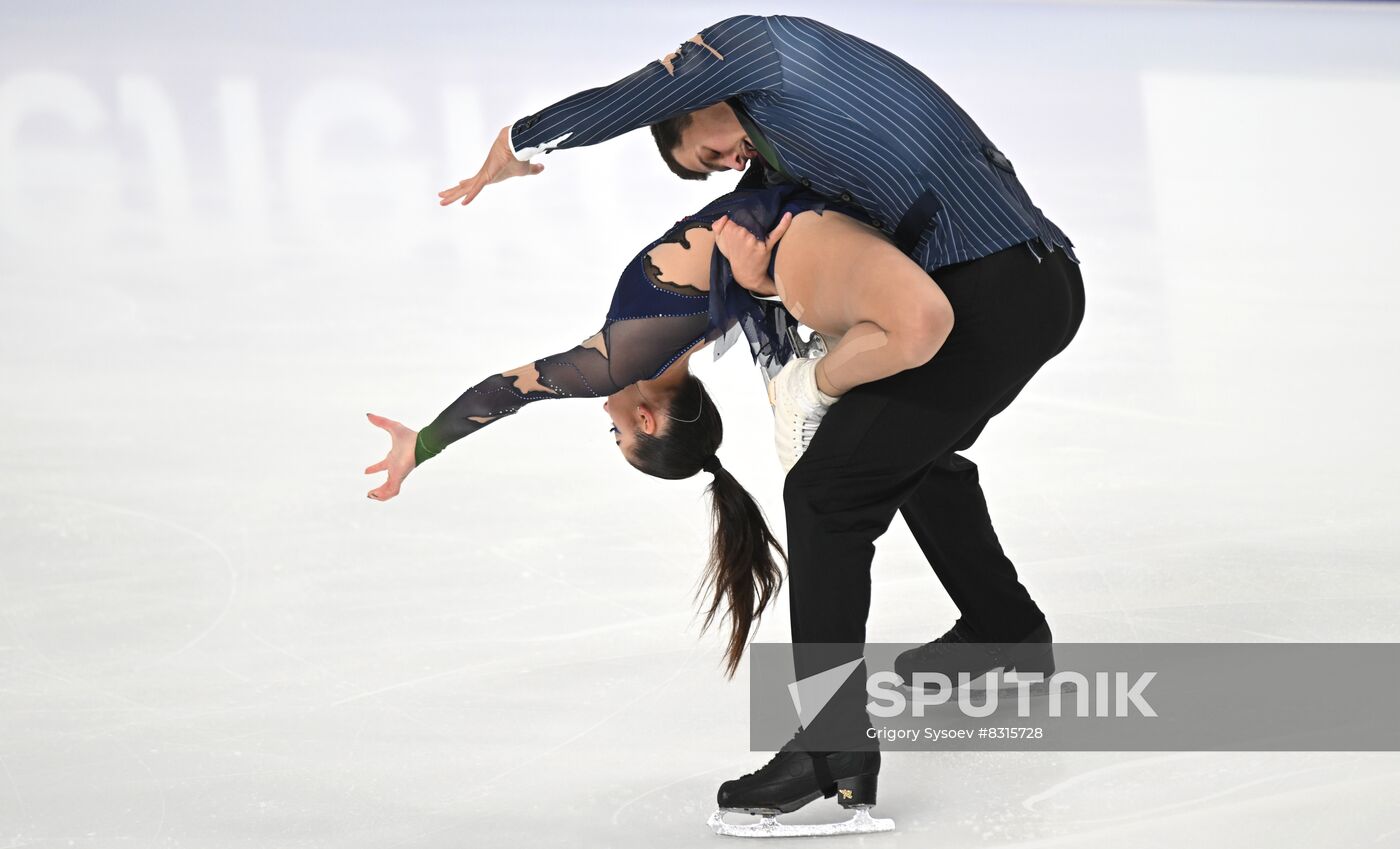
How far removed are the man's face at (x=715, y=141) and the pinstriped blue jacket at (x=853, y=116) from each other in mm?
130

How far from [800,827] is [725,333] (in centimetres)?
78

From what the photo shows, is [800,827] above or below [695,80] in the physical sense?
below

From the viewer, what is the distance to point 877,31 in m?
10.2

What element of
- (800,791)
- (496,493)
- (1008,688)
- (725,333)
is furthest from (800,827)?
(496,493)

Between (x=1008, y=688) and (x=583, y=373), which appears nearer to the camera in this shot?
(x=583, y=373)

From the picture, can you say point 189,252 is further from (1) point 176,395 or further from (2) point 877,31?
(2) point 877,31

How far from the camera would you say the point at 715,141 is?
236cm

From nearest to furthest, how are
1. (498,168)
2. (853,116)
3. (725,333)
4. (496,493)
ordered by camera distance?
(853,116)
(498,168)
(725,333)
(496,493)

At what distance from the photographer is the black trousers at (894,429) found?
220 centimetres

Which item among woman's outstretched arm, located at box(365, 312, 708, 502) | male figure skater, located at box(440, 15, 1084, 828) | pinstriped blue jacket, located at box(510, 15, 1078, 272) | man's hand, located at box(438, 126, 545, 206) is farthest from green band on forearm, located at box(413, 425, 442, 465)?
pinstriped blue jacket, located at box(510, 15, 1078, 272)

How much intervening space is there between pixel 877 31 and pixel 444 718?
27.5 ft

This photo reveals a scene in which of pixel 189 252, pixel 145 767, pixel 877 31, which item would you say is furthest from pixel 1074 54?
pixel 145 767

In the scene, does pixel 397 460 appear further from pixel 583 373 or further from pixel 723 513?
pixel 723 513

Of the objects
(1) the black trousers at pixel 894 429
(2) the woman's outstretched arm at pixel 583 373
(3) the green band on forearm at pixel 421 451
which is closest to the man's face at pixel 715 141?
(2) the woman's outstretched arm at pixel 583 373
